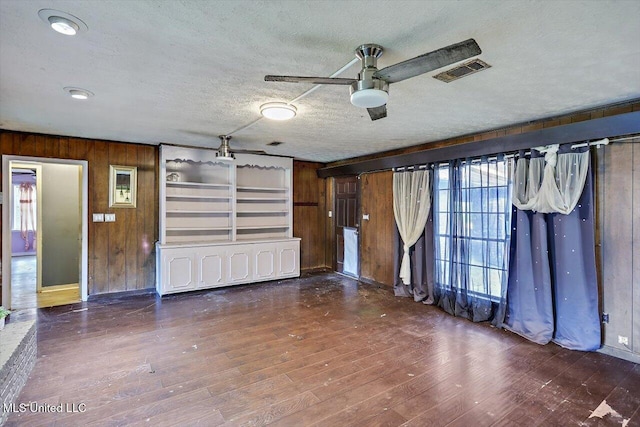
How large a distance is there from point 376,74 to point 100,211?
4.66 meters

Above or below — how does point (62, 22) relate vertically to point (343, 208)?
above

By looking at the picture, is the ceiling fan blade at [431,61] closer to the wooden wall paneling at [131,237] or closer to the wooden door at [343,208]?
the wooden door at [343,208]

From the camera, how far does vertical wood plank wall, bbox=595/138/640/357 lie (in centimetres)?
277

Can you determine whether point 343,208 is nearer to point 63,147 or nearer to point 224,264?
point 224,264


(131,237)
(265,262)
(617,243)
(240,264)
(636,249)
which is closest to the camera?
(636,249)

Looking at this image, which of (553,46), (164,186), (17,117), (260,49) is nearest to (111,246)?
(164,186)

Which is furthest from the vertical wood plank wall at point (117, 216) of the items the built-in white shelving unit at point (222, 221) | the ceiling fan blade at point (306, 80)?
the ceiling fan blade at point (306, 80)

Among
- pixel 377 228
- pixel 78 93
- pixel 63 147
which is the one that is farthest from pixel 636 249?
pixel 63 147

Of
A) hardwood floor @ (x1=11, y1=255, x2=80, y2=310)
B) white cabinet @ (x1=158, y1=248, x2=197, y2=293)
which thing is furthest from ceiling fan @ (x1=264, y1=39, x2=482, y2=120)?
hardwood floor @ (x1=11, y1=255, x2=80, y2=310)

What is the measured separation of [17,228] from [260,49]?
10.5 m

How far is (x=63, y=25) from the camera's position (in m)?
1.63

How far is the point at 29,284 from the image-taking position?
540cm

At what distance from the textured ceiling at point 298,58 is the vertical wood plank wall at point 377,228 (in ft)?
6.05

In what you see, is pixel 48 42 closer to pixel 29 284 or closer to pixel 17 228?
pixel 29 284
